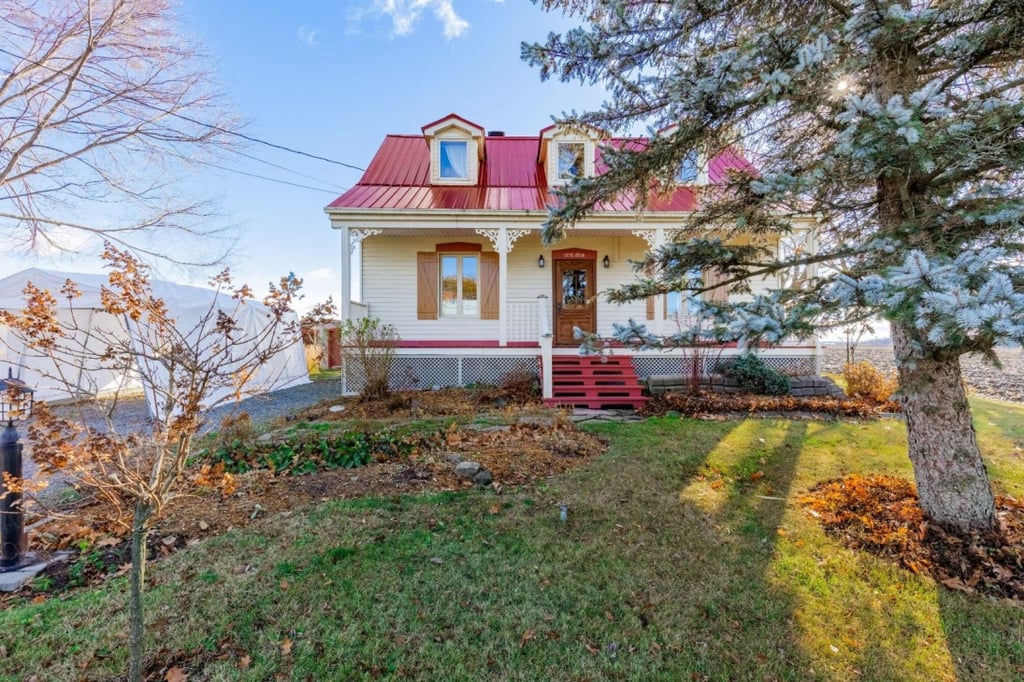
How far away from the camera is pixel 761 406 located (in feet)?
23.2

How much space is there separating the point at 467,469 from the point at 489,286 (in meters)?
6.66

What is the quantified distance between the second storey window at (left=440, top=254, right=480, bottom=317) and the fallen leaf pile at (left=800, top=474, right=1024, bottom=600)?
7.91m

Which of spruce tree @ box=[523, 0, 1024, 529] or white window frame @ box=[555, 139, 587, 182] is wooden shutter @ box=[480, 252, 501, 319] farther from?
spruce tree @ box=[523, 0, 1024, 529]

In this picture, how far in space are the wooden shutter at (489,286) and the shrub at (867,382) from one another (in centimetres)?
739

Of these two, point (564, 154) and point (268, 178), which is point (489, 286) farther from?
point (268, 178)

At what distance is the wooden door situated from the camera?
34.3ft

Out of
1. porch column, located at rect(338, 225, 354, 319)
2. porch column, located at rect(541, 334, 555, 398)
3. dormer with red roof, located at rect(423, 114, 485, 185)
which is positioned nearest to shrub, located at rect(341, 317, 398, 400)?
porch column, located at rect(338, 225, 354, 319)

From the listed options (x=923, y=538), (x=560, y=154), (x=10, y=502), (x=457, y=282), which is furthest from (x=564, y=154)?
(x=10, y=502)

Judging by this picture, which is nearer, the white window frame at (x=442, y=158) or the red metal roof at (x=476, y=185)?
the red metal roof at (x=476, y=185)

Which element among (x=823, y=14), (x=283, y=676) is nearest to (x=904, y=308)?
(x=823, y=14)

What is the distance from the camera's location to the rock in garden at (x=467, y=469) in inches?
161

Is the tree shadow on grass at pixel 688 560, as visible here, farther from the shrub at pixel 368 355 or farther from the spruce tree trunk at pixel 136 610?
the shrub at pixel 368 355

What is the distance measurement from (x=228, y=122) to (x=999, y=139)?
14.6 m

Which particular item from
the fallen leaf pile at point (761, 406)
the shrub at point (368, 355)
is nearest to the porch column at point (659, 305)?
the fallen leaf pile at point (761, 406)
